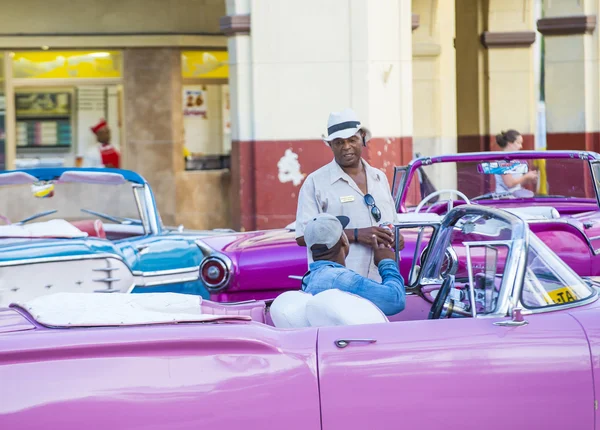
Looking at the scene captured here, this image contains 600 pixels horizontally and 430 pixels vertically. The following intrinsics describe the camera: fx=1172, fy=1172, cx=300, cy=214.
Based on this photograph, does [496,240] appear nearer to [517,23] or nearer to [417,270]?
[417,270]

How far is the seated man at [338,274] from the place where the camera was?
4.50m

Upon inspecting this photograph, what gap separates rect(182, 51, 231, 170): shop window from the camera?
50.1 feet

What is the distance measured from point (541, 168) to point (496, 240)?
12.1 feet

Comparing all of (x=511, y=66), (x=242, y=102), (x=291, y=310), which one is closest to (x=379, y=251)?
(x=291, y=310)

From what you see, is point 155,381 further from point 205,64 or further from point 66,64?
point 205,64

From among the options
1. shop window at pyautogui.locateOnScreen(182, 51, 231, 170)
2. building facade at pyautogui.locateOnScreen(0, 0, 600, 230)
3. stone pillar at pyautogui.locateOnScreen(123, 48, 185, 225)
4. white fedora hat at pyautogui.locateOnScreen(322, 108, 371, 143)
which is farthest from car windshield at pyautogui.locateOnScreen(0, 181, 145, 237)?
shop window at pyautogui.locateOnScreen(182, 51, 231, 170)

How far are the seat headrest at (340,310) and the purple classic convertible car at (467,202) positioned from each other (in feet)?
4.65

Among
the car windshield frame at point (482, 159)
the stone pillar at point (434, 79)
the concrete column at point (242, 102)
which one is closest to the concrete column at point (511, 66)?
the stone pillar at point (434, 79)

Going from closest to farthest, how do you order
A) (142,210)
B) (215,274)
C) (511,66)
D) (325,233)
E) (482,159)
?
(325,233) → (215,274) → (482,159) → (142,210) → (511,66)

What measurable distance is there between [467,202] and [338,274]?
10.2 ft

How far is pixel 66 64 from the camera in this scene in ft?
49.1

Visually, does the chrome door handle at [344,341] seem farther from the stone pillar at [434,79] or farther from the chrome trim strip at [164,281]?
the stone pillar at [434,79]

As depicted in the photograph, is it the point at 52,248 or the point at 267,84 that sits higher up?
the point at 267,84

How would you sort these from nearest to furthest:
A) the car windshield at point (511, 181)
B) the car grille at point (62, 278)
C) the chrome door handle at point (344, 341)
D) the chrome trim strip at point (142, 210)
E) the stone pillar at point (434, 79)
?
the chrome door handle at point (344, 341)
the car grille at point (62, 278)
the car windshield at point (511, 181)
the chrome trim strip at point (142, 210)
the stone pillar at point (434, 79)
